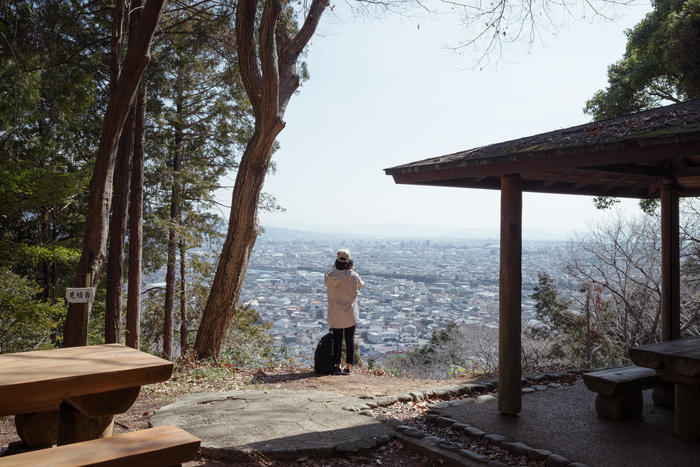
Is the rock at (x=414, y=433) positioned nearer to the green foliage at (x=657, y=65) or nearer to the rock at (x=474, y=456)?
the rock at (x=474, y=456)

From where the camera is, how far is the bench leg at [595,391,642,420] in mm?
4773

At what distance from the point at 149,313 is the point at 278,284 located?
466 inches

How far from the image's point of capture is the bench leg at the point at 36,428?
383 centimetres

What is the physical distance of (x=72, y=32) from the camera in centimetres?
880

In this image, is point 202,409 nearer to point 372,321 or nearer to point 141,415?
point 141,415

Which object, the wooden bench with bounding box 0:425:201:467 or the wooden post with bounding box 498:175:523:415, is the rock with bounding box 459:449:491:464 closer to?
the wooden post with bounding box 498:175:523:415

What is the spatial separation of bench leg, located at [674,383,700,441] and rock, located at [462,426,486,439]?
1756mm

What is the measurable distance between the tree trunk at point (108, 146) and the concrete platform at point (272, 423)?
236 cm

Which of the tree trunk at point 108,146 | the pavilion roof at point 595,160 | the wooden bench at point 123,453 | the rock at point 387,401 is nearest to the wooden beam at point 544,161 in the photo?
the pavilion roof at point 595,160

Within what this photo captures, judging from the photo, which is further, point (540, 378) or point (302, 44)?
point (302, 44)

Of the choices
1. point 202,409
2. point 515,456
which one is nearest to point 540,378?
point 515,456

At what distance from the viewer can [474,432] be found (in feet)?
14.6

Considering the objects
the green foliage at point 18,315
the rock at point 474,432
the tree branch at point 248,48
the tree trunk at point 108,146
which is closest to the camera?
the rock at point 474,432

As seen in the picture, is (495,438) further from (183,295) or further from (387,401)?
(183,295)
